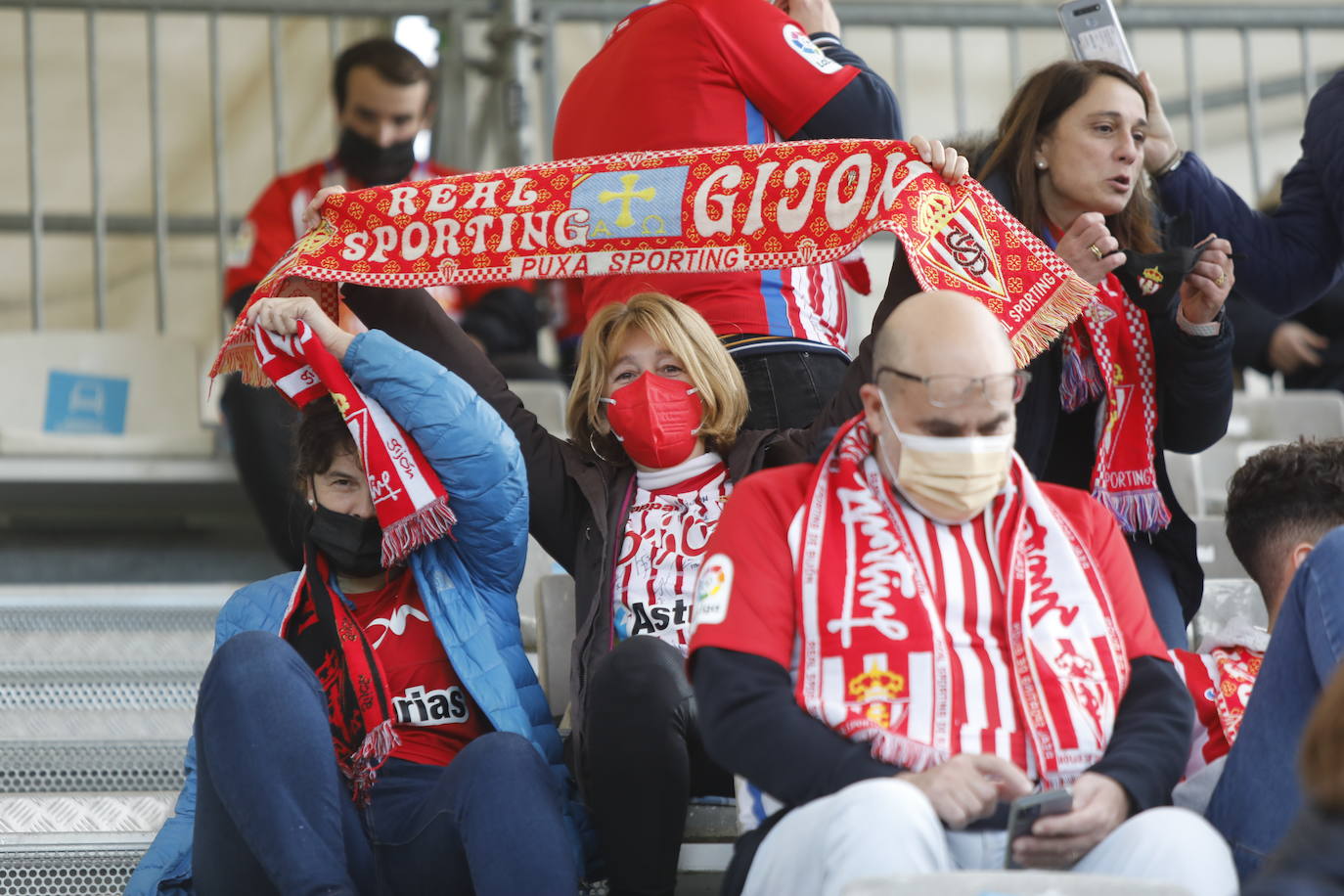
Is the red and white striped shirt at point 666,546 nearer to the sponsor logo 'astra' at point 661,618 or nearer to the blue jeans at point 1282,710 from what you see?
the sponsor logo 'astra' at point 661,618

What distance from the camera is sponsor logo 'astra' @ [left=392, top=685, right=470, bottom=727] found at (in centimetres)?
281

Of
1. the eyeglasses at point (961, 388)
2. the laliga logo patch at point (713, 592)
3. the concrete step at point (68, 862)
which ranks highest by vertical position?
the eyeglasses at point (961, 388)

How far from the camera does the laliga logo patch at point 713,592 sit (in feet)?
7.48

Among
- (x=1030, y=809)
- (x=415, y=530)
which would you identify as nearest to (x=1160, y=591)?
(x=1030, y=809)

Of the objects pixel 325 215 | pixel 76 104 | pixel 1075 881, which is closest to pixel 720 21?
pixel 325 215

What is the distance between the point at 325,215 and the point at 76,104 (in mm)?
4298

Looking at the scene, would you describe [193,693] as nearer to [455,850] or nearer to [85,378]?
[455,850]

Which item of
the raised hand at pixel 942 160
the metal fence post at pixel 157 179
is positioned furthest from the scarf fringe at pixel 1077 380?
the metal fence post at pixel 157 179

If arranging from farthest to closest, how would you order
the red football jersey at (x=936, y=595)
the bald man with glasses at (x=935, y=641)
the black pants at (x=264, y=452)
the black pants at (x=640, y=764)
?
1. the black pants at (x=264, y=452)
2. the black pants at (x=640, y=764)
3. the red football jersey at (x=936, y=595)
4. the bald man with glasses at (x=935, y=641)

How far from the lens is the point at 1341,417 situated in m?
4.89

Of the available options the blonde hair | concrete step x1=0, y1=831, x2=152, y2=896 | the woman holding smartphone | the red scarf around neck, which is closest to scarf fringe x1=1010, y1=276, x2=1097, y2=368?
the woman holding smartphone

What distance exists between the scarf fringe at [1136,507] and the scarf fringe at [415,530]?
1119mm

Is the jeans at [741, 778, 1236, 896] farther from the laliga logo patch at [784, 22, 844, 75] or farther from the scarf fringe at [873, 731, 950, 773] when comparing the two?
the laliga logo patch at [784, 22, 844, 75]

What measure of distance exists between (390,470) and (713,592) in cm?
72
